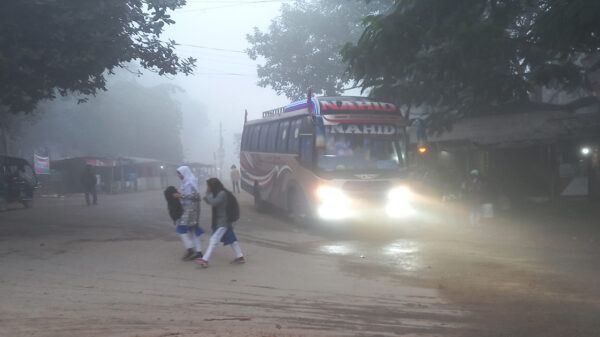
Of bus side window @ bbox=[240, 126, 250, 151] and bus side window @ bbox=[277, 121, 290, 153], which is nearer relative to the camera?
bus side window @ bbox=[277, 121, 290, 153]

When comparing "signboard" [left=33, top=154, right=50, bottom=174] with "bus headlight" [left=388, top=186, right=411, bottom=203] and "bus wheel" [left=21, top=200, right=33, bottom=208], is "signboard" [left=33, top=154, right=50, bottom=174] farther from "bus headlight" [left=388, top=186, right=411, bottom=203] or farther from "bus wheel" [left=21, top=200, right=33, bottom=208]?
"bus headlight" [left=388, top=186, right=411, bottom=203]

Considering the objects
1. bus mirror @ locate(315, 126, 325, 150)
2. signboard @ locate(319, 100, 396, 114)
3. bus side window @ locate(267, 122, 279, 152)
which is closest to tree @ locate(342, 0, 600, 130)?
signboard @ locate(319, 100, 396, 114)

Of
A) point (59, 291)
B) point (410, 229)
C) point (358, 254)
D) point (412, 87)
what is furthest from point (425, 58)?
point (59, 291)

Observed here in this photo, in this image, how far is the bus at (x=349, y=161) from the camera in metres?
13.1

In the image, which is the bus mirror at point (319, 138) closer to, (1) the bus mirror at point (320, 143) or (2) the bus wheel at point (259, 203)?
(1) the bus mirror at point (320, 143)

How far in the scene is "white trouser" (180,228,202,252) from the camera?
9812mm

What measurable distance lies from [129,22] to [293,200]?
6.69m

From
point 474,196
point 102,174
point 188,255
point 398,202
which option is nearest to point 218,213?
point 188,255

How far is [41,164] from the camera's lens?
34.3 meters

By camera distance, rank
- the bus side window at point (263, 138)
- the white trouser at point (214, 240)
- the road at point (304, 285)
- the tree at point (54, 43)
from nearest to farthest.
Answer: the road at point (304, 285) → the white trouser at point (214, 240) → the tree at point (54, 43) → the bus side window at point (263, 138)

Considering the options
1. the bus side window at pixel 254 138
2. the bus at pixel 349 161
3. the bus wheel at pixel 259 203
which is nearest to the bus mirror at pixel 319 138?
the bus at pixel 349 161

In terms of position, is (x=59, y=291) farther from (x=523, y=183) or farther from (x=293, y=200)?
(x=523, y=183)

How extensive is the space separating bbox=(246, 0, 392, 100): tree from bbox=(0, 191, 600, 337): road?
2209 cm

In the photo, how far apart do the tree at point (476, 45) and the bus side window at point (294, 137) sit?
2142mm
